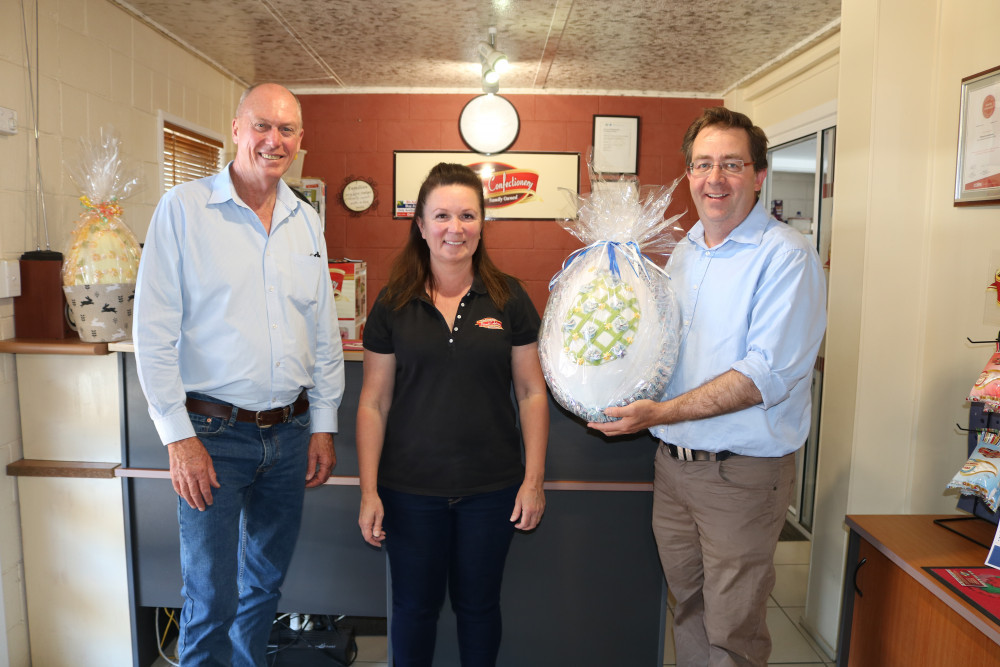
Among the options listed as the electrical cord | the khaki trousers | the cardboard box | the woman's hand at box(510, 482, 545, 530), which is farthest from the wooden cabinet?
the electrical cord

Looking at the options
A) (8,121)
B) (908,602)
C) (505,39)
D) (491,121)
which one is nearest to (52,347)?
(8,121)

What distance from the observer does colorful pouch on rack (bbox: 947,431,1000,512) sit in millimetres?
1524

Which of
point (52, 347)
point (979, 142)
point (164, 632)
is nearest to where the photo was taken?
point (979, 142)

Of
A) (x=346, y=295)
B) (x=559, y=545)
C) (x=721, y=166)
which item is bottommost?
(x=559, y=545)

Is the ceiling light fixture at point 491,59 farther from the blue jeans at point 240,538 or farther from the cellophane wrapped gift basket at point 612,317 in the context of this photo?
the blue jeans at point 240,538

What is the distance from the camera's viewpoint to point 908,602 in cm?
161

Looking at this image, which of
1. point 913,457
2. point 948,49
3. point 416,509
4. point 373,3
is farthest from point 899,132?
point 373,3

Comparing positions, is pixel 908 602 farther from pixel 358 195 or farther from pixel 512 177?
pixel 358 195

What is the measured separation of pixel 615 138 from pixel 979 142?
2961 mm

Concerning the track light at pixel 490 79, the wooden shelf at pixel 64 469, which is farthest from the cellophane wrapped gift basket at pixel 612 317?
the track light at pixel 490 79

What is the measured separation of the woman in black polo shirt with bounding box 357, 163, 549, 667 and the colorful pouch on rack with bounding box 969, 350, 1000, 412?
3.43 ft

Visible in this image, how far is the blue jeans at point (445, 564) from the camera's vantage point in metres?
1.57

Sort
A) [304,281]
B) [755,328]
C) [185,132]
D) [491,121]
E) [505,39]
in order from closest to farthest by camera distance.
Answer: [755,328], [304,281], [505,39], [185,132], [491,121]

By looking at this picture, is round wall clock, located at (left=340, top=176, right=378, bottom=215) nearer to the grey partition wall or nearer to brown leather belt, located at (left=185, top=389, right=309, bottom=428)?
the grey partition wall
